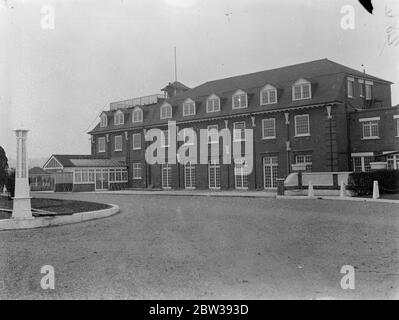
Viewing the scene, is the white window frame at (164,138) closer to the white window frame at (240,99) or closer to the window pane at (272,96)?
the white window frame at (240,99)

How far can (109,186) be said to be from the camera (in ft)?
143

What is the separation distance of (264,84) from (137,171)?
1593 cm

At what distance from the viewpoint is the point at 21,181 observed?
12.3m

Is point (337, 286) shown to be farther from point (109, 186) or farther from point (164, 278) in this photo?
point (109, 186)

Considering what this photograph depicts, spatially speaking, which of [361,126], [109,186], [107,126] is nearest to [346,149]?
[361,126]

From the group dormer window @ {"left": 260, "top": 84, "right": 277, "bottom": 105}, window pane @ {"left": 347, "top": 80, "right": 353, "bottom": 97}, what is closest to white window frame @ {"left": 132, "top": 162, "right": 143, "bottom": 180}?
dormer window @ {"left": 260, "top": 84, "right": 277, "bottom": 105}

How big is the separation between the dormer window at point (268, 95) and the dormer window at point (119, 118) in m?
17.5

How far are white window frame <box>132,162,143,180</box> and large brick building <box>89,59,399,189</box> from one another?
0.17 metres

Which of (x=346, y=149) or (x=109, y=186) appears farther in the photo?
(x=109, y=186)

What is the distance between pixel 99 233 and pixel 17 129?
367cm

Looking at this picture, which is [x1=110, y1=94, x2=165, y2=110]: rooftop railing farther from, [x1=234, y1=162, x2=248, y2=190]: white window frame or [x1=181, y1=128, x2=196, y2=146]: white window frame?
[x1=234, y1=162, x2=248, y2=190]: white window frame

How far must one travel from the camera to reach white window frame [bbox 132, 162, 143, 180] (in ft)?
144

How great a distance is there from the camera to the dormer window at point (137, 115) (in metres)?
44.7

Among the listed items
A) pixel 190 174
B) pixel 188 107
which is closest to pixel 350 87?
pixel 188 107
